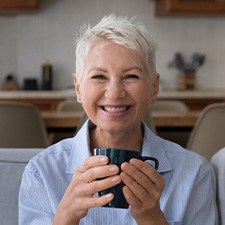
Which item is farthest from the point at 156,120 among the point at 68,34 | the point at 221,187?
the point at 68,34

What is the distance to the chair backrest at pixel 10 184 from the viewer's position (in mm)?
1335

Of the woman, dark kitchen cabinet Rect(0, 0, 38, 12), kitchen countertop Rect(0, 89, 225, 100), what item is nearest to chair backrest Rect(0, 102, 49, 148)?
the woman

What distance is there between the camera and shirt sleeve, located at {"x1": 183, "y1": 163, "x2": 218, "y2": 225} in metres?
1.19

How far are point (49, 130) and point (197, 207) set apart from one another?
4.74 ft

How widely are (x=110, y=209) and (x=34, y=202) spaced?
18 cm

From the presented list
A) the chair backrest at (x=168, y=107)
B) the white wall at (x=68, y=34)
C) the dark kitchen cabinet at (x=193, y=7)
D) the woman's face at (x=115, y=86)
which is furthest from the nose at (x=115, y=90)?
the white wall at (x=68, y=34)

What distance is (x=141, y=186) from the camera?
3.05 feet

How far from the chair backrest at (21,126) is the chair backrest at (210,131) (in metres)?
0.71

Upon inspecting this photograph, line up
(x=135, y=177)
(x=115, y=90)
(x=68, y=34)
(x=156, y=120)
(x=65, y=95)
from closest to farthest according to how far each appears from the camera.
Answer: (x=135, y=177), (x=115, y=90), (x=156, y=120), (x=65, y=95), (x=68, y=34)

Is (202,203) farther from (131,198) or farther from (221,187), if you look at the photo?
(131,198)

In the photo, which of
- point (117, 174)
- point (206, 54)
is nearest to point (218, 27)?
point (206, 54)

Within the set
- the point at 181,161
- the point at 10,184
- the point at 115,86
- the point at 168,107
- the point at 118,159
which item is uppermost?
the point at 115,86

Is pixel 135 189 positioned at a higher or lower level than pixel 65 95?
higher

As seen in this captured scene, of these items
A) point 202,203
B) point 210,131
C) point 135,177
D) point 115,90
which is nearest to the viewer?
point 135,177
